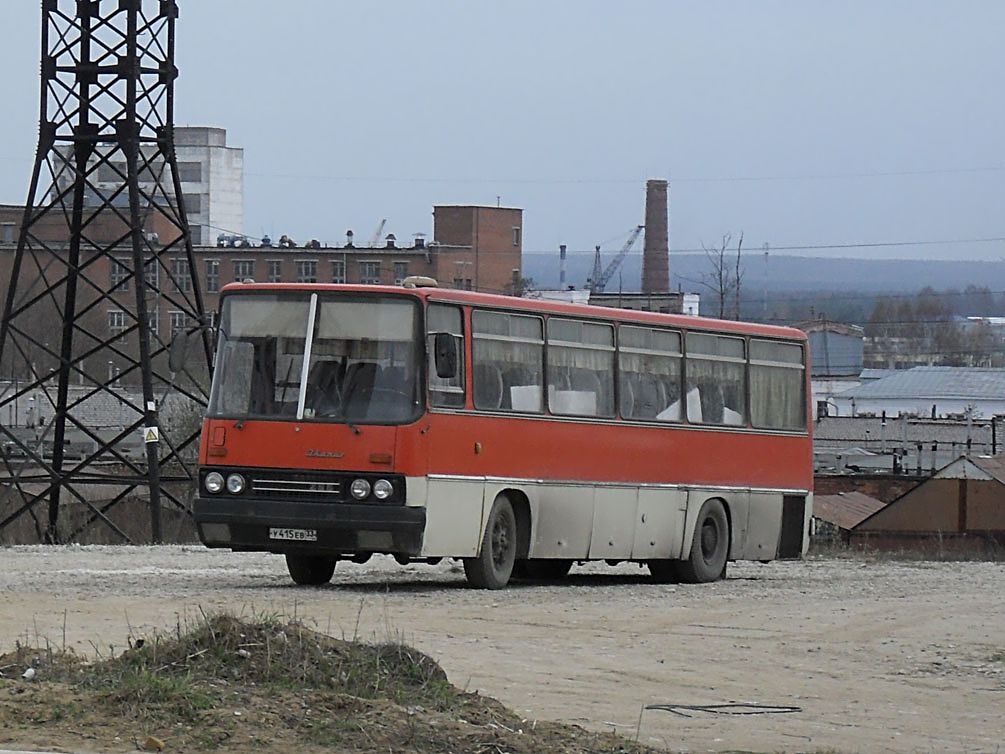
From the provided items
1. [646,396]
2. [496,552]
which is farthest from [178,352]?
[646,396]

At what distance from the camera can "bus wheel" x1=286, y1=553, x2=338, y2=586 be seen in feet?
67.9

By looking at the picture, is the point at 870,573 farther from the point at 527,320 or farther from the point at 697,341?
the point at 527,320

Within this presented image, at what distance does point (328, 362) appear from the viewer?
63.5ft

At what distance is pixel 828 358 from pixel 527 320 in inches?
4913

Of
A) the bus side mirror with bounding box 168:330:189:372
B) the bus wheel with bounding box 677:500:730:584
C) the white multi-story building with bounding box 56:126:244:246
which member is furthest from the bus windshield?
the white multi-story building with bounding box 56:126:244:246

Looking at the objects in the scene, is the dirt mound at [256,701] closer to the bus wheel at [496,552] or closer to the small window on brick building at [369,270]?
the bus wheel at [496,552]

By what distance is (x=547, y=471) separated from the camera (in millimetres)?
21062

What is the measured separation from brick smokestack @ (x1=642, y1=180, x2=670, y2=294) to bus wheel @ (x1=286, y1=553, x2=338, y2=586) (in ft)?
371

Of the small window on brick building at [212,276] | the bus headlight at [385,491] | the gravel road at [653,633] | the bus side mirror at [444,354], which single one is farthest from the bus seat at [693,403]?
the small window on brick building at [212,276]

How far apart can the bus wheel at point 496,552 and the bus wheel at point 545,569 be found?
303cm

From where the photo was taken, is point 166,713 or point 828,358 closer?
point 166,713

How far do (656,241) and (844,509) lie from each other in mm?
89138

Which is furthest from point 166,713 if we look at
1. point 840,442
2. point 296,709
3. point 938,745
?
point 840,442

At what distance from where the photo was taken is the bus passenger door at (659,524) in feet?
74.3
